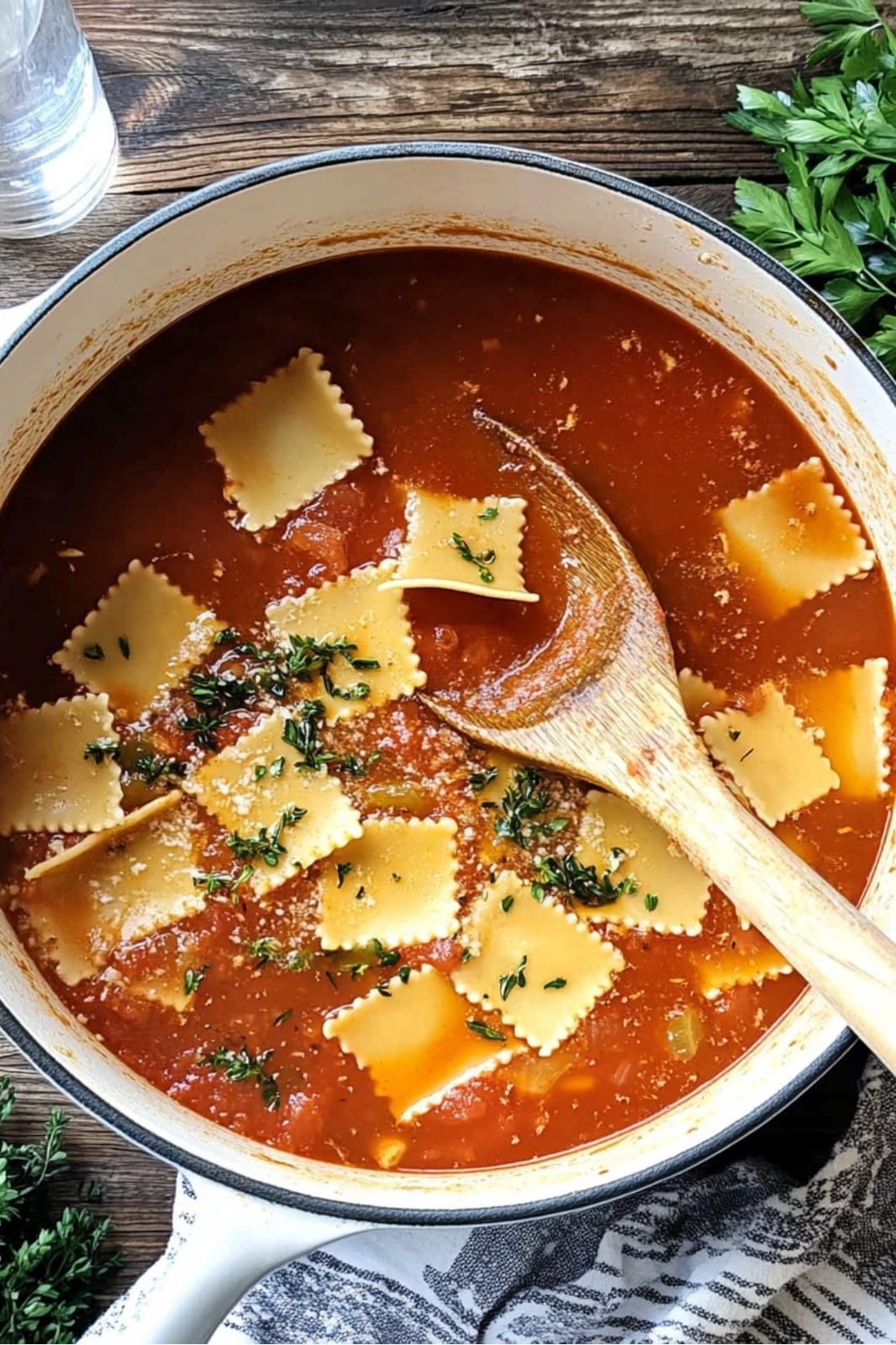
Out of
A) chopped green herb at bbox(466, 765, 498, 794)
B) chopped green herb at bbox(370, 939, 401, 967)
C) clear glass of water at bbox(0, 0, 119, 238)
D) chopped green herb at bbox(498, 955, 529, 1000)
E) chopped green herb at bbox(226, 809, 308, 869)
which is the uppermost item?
clear glass of water at bbox(0, 0, 119, 238)

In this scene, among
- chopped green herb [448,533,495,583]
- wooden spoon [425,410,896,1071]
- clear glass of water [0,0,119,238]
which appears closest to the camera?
wooden spoon [425,410,896,1071]

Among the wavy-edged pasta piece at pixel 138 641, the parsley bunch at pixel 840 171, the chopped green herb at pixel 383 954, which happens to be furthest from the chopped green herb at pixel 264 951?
the parsley bunch at pixel 840 171

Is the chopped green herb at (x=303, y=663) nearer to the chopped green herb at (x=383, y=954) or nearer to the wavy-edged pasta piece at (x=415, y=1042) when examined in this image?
the chopped green herb at (x=383, y=954)

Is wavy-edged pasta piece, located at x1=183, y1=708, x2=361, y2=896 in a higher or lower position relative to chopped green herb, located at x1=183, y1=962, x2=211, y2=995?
higher

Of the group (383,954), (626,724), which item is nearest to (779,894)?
(626,724)

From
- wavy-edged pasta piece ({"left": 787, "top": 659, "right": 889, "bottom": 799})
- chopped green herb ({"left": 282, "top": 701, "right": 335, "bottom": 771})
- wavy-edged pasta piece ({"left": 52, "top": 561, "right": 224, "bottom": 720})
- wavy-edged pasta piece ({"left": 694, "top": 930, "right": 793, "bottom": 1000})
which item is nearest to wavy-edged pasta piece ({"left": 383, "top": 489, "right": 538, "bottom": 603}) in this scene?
chopped green herb ({"left": 282, "top": 701, "right": 335, "bottom": 771})

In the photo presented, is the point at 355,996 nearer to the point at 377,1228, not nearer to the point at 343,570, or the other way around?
the point at 377,1228

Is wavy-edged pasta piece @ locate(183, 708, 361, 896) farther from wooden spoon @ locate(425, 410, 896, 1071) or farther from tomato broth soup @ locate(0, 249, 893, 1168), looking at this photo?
wooden spoon @ locate(425, 410, 896, 1071)

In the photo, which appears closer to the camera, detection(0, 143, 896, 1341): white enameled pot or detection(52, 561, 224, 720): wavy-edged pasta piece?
detection(0, 143, 896, 1341): white enameled pot
